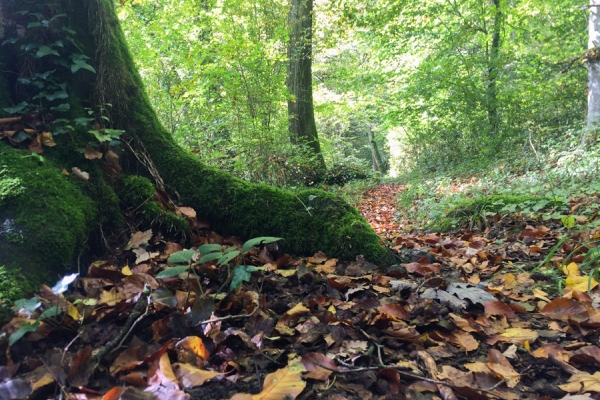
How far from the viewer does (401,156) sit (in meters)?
18.7

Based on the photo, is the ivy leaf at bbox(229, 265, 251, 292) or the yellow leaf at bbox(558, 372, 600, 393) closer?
the yellow leaf at bbox(558, 372, 600, 393)

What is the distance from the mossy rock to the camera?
5.42ft

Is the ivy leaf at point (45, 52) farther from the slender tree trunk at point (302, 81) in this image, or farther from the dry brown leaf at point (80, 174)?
the slender tree trunk at point (302, 81)

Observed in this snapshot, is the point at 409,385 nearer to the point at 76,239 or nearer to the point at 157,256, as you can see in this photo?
the point at 157,256

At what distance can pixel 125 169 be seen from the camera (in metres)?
2.69

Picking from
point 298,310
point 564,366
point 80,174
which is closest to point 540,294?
point 564,366

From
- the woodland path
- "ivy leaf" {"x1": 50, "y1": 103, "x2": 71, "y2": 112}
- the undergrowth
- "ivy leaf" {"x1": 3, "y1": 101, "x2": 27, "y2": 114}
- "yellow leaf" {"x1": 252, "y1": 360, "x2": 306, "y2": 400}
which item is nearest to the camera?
"yellow leaf" {"x1": 252, "y1": 360, "x2": 306, "y2": 400}

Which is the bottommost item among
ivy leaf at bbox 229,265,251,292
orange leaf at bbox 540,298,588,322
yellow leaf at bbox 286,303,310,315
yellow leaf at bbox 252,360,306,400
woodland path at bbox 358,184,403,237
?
woodland path at bbox 358,184,403,237

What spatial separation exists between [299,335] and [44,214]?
1.42 m

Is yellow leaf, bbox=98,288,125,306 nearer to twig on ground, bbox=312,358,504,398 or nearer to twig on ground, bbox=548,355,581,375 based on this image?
twig on ground, bbox=312,358,504,398

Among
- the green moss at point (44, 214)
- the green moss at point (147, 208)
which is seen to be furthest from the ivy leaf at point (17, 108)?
the green moss at point (147, 208)

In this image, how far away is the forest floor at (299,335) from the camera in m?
1.23

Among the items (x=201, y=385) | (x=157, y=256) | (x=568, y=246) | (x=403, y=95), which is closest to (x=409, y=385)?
(x=201, y=385)

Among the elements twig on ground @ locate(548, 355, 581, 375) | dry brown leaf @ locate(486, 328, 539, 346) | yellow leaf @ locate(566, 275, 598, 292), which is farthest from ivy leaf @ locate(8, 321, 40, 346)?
yellow leaf @ locate(566, 275, 598, 292)
